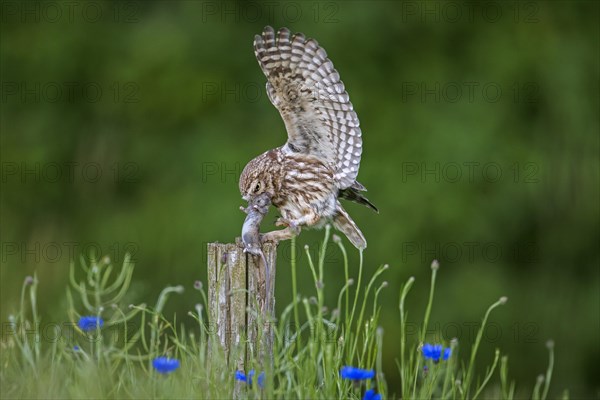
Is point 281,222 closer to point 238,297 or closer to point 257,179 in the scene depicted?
point 257,179

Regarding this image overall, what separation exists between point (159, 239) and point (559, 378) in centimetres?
375

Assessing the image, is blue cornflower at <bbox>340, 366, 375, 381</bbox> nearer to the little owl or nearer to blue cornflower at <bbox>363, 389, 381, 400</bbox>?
blue cornflower at <bbox>363, 389, 381, 400</bbox>

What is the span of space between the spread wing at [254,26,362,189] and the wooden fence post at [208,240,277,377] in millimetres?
1136

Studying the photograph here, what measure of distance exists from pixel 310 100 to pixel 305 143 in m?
0.25

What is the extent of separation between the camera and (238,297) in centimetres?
407

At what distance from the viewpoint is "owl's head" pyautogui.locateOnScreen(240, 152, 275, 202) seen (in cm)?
466

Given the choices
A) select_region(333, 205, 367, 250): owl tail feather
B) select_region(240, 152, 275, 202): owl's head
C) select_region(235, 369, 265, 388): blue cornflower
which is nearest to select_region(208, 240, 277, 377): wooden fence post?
select_region(235, 369, 265, 388): blue cornflower

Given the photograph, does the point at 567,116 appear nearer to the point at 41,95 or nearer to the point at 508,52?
the point at 508,52

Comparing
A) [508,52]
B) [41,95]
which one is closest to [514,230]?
[508,52]

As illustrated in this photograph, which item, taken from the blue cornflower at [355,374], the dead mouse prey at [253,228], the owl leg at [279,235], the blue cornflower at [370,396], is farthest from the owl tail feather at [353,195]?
the blue cornflower at [355,374]

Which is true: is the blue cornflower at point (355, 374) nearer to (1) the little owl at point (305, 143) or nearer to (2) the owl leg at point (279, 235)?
(2) the owl leg at point (279, 235)

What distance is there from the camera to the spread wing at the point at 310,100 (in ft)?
16.0

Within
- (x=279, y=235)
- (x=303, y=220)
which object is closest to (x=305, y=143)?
(x=303, y=220)

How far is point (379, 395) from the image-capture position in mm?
3881
